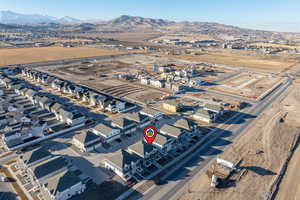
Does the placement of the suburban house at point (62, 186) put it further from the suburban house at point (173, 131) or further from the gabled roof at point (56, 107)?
the gabled roof at point (56, 107)

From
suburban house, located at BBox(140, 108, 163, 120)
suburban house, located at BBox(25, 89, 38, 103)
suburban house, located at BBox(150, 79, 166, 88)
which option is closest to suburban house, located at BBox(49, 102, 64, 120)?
suburban house, located at BBox(25, 89, 38, 103)

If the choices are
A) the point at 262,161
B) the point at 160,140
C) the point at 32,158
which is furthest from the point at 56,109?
the point at 262,161


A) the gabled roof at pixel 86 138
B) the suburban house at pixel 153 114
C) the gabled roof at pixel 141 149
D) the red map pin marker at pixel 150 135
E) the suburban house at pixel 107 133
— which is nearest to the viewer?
the gabled roof at pixel 141 149

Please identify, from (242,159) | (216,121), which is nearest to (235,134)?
(216,121)

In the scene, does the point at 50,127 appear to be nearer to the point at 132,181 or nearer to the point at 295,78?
the point at 132,181

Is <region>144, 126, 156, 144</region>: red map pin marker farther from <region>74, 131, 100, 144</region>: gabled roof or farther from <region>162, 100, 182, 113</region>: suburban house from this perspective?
<region>162, 100, 182, 113</region>: suburban house

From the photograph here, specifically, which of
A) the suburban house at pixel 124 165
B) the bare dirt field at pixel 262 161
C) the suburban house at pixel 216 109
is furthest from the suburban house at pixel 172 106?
the suburban house at pixel 124 165
